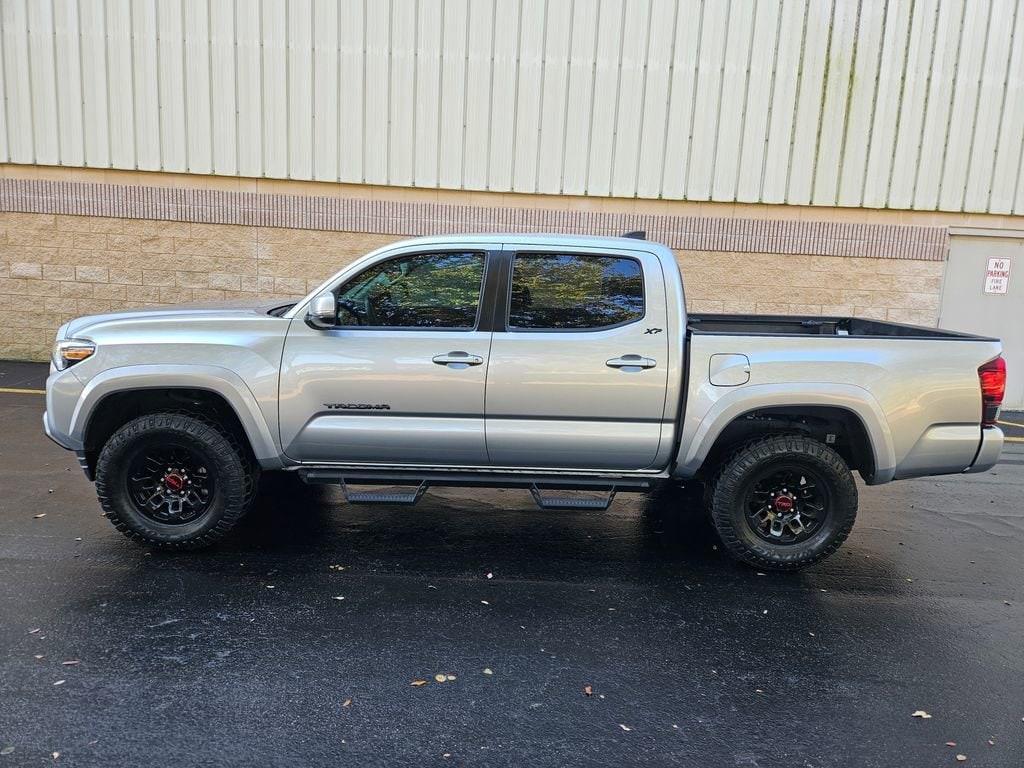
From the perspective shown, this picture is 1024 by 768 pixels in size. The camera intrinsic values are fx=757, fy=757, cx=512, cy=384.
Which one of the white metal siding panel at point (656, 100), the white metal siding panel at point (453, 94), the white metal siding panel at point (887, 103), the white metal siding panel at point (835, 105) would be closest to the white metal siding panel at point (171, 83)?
the white metal siding panel at point (453, 94)

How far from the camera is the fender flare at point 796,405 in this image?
451 cm

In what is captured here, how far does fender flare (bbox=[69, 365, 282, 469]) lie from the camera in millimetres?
4516

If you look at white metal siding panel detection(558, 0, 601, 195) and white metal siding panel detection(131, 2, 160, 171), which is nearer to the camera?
white metal siding panel detection(558, 0, 601, 195)

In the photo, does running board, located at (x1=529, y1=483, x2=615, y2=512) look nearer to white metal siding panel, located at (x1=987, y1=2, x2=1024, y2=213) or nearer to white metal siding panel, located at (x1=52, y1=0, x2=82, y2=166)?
white metal siding panel, located at (x1=987, y1=2, x2=1024, y2=213)

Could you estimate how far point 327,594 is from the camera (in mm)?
4250

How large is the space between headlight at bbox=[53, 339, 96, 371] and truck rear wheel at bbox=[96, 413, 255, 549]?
491 millimetres

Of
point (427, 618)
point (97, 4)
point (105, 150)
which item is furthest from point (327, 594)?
point (97, 4)

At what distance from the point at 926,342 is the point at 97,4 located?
10.8 meters

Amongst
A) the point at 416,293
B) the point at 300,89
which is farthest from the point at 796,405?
the point at 300,89

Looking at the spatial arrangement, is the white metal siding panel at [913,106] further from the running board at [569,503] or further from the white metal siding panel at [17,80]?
the white metal siding panel at [17,80]

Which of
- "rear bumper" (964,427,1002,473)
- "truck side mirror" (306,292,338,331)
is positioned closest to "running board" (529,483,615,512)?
"truck side mirror" (306,292,338,331)

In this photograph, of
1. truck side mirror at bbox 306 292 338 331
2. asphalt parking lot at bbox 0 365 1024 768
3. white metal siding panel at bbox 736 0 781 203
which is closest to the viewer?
asphalt parking lot at bbox 0 365 1024 768

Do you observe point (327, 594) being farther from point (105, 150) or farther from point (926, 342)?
point (105, 150)

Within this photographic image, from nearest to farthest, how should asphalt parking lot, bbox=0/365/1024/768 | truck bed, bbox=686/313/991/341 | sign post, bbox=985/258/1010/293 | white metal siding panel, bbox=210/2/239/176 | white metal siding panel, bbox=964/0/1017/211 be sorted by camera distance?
asphalt parking lot, bbox=0/365/1024/768 → truck bed, bbox=686/313/991/341 → white metal siding panel, bbox=964/0/1017/211 → white metal siding panel, bbox=210/2/239/176 → sign post, bbox=985/258/1010/293
